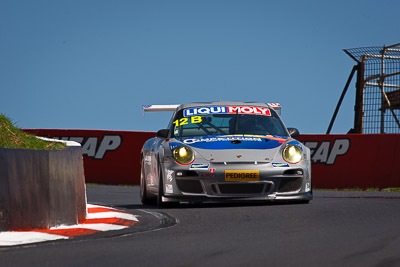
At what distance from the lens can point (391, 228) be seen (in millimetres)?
6992

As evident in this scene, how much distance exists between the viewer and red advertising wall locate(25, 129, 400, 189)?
1789cm


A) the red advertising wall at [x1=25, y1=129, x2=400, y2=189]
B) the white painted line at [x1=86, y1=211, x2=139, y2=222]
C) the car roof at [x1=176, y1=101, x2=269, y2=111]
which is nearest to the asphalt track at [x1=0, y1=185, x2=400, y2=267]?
the white painted line at [x1=86, y1=211, x2=139, y2=222]

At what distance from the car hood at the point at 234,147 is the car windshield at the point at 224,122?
353 mm

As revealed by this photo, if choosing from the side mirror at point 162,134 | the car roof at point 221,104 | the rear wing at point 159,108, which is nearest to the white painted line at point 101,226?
the side mirror at point 162,134

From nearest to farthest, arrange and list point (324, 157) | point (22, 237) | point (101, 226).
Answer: point (22, 237) < point (101, 226) < point (324, 157)

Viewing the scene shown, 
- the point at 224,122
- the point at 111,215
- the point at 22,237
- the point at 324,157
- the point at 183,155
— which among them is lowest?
the point at 324,157

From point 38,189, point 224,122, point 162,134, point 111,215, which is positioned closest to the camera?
point 38,189

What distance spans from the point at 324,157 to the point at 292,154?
890 centimetres

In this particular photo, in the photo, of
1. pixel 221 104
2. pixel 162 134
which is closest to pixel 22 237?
pixel 162 134

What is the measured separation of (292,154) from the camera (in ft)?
32.5

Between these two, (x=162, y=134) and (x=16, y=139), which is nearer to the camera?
(x=16, y=139)

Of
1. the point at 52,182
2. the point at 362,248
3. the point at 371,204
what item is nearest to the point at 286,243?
the point at 362,248

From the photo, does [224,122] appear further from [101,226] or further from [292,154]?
[101,226]

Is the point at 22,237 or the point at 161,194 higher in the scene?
the point at 22,237
